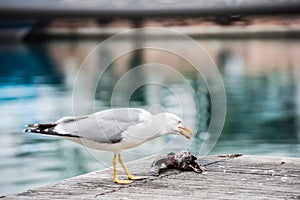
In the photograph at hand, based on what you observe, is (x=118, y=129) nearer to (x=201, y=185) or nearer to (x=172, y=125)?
(x=172, y=125)

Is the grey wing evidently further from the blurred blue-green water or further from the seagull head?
the blurred blue-green water

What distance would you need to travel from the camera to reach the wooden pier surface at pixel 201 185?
2.63 metres

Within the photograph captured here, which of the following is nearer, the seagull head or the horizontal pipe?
the seagull head

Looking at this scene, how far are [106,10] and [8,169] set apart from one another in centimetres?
2090

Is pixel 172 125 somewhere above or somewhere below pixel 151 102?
below

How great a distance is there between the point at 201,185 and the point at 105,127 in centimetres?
34

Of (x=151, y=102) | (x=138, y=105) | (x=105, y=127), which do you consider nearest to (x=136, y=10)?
(x=151, y=102)

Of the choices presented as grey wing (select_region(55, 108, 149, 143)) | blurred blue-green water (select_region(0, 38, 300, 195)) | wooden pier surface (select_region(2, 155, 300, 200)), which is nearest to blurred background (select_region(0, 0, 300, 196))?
blurred blue-green water (select_region(0, 38, 300, 195))

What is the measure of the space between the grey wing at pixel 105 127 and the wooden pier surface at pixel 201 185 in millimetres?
162

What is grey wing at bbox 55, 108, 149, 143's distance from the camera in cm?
274

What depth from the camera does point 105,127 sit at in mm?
2764

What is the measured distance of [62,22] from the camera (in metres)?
30.0

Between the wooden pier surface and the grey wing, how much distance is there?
0.53 ft

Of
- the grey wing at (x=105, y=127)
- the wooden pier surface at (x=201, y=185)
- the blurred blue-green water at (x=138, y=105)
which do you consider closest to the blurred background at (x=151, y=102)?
the blurred blue-green water at (x=138, y=105)
